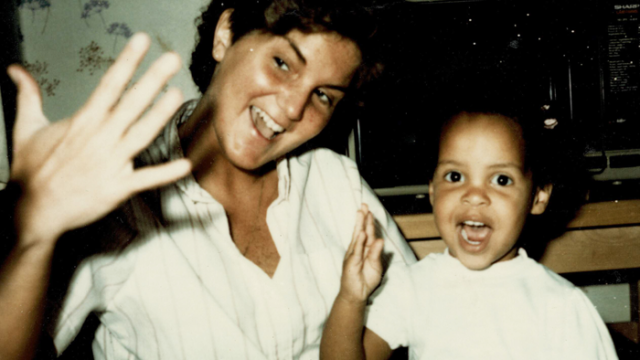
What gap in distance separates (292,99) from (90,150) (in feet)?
1.21

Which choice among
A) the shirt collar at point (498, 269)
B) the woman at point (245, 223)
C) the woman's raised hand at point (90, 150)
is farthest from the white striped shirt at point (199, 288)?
the woman's raised hand at point (90, 150)

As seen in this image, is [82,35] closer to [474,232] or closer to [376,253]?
[376,253]

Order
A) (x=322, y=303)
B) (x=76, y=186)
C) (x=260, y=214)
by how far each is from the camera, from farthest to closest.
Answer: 1. (x=260, y=214)
2. (x=322, y=303)
3. (x=76, y=186)

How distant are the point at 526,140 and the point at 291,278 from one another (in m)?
0.50

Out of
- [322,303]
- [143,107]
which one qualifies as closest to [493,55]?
[322,303]

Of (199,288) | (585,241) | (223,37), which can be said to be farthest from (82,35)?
(585,241)

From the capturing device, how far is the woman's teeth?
742mm

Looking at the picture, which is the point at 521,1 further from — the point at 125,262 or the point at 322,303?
the point at 125,262

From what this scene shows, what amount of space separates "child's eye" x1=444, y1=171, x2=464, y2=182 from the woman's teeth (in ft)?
1.05

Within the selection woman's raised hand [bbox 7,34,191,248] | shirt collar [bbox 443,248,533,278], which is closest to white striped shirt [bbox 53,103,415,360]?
shirt collar [bbox 443,248,533,278]

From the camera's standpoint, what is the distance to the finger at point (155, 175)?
448mm

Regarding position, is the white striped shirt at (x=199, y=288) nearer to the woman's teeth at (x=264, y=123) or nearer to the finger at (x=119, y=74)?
the woman's teeth at (x=264, y=123)

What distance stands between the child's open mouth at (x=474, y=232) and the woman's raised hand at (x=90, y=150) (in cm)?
49

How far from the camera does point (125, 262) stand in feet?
2.15
